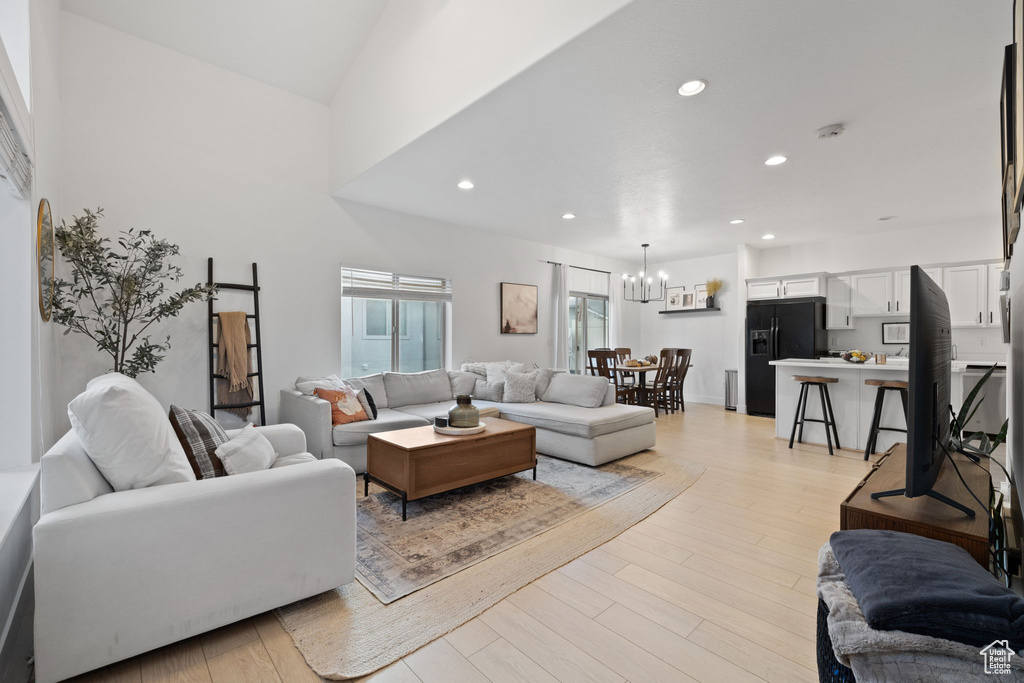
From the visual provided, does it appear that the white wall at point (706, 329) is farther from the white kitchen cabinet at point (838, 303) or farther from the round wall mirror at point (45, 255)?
the round wall mirror at point (45, 255)

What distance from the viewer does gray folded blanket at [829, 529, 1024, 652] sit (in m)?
0.81

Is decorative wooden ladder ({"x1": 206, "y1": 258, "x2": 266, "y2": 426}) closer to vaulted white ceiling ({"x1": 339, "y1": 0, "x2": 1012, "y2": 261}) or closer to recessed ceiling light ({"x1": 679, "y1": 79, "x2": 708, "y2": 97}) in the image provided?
vaulted white ceiling ({"x1": 339, "y1": 0, "x2": 1012, "y2": 261})

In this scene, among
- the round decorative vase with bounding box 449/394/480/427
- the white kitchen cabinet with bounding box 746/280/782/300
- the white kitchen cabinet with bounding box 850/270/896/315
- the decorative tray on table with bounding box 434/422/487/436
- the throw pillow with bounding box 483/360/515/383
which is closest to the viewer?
the decorative tray on table with bounding box 434/422/487/436

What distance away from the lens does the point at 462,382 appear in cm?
545

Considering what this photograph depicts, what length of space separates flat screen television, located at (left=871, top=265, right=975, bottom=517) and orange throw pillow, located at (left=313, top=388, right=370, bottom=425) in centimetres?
358

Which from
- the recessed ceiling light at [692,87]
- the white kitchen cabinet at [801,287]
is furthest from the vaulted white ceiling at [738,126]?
the white kitchen cabinet at [801,287]

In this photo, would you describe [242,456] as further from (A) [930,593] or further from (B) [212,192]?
(B) [212,192]

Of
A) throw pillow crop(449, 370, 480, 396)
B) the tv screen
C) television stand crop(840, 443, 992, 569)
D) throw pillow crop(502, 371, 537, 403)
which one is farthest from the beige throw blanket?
the tv screen

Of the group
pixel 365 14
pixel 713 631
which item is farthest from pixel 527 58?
pixel 713 631

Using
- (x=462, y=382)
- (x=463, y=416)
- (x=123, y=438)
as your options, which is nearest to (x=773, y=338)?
(x=462, y=382)

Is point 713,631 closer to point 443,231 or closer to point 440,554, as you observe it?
point 440,554

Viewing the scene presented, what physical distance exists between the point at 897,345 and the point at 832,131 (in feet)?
15.2

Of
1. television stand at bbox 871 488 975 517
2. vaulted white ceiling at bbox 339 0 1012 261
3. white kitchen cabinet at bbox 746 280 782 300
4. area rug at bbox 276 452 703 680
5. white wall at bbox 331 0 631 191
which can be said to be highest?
white wall at bbox 331 0 631 191

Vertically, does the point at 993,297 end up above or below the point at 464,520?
above
